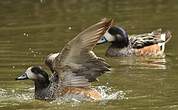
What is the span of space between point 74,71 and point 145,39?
608cm

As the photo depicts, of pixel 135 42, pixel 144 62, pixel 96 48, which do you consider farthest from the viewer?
pixel 96 48

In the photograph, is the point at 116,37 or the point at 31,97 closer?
the point at 31,97

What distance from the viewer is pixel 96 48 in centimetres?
1802

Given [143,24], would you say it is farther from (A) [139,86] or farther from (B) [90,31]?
(B) [90,31]

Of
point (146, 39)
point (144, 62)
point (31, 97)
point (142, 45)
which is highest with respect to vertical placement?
point (146, 39)

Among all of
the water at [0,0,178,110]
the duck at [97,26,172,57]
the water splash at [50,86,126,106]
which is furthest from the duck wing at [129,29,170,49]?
the water splash at [50,86,126,106]

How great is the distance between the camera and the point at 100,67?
1190cm

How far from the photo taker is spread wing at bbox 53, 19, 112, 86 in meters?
11.3

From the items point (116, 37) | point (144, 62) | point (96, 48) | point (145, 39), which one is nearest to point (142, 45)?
point (145, 39)

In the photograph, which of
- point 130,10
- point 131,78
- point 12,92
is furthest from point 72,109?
point 130,10

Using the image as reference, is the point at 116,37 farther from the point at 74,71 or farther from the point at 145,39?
the point at 74,71

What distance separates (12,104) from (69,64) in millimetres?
1071

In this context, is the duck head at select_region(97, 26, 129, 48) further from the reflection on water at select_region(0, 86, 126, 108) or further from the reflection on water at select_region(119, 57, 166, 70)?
the reflection on water at select_region(0, 86, 126, 108)

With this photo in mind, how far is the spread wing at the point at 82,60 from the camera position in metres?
11.3
